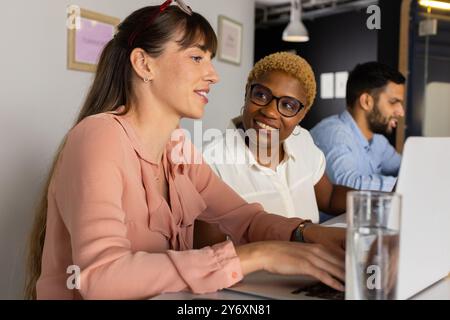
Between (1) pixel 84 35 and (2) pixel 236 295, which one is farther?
(1) pixel 84 35

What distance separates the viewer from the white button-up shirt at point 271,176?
176 cm

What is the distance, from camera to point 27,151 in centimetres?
204

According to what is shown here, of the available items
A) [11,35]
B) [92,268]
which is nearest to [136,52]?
[92,268]

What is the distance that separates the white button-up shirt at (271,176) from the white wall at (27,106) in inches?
30.7

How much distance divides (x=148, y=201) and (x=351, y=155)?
167cm

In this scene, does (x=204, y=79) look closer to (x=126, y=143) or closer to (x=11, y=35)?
(x=126, y=143)

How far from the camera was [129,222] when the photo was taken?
104 cm

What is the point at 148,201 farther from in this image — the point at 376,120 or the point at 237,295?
the point at 376,120

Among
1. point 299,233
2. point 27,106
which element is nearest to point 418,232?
point 299,233

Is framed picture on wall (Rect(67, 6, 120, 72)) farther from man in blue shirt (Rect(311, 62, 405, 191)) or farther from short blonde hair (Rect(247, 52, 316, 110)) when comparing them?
man in blue shirt (Rect(311, 62, 405, 191))

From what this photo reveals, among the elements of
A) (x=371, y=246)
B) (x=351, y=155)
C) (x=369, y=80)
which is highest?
(x=369, y=80)
